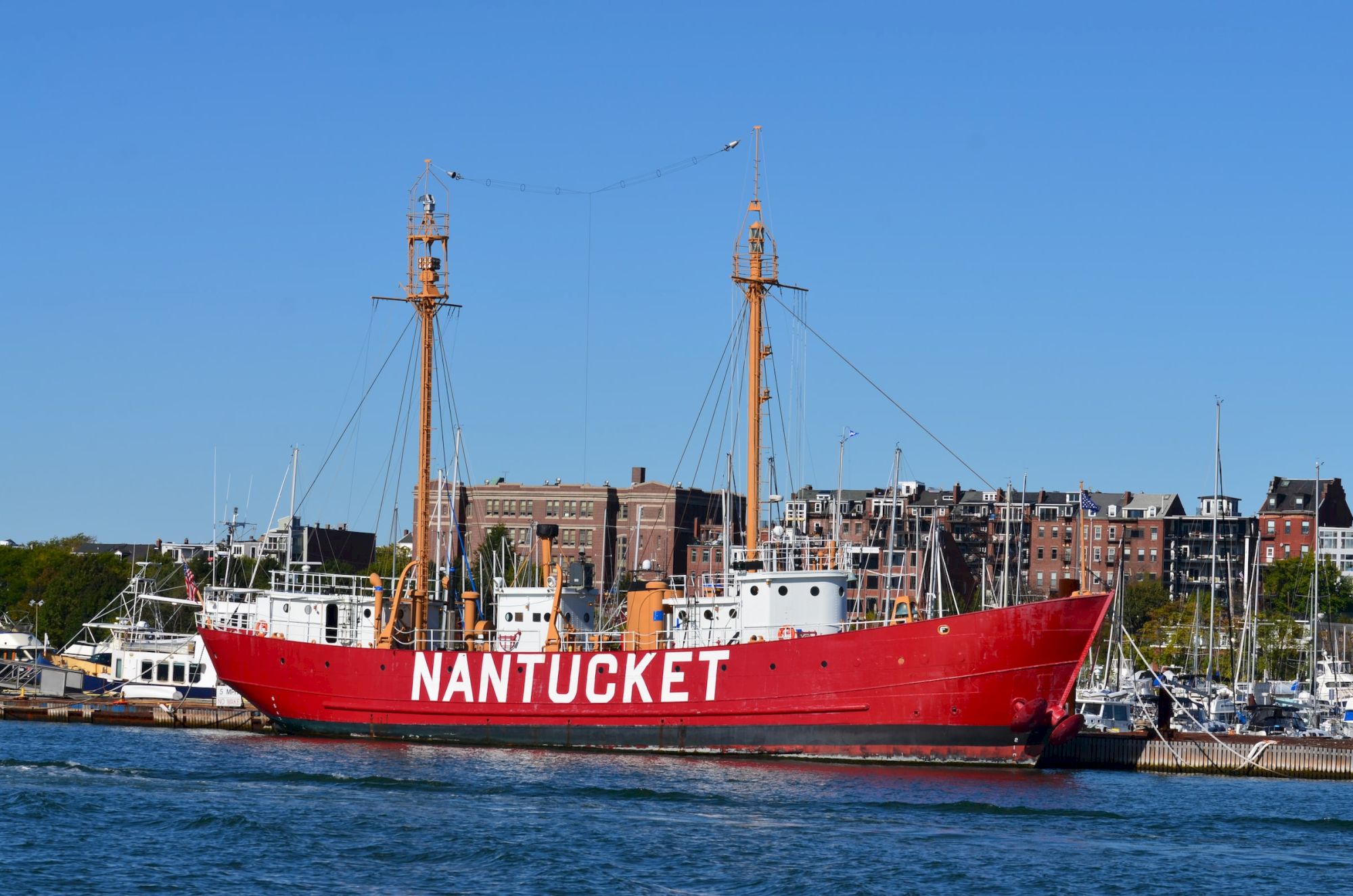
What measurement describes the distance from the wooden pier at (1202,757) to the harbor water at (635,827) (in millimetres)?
1898

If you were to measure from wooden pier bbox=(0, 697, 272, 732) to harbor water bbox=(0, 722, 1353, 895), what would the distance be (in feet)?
38.5

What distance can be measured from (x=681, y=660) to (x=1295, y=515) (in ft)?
306

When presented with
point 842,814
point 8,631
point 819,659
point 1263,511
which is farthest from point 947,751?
point 1263,511

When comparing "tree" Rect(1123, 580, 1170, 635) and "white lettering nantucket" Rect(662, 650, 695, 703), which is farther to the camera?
"tree" Rect(1123, 580, 1170, 635)

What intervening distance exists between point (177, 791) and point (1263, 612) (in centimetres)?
7884

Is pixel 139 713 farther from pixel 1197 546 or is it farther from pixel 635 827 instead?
pixel 1197 546

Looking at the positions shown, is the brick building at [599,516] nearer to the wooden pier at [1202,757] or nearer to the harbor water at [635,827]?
the wooden pier at [1202,757]

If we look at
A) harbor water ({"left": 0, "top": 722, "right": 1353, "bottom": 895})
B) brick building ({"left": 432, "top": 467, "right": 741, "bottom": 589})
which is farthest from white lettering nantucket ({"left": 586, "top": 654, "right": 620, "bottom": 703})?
brick building ({"left": 432, "top": 467, "right": 741, "bottom": 589})

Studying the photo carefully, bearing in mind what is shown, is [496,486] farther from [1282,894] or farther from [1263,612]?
[1282,894]

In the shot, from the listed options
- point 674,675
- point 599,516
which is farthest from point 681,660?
point 599,516

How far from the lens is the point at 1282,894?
1153 inches

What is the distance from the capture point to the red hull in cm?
4147

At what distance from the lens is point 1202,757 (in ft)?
156

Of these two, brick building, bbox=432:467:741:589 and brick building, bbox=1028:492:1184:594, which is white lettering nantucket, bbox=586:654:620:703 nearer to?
brick building, bbox=432:467:741:589
